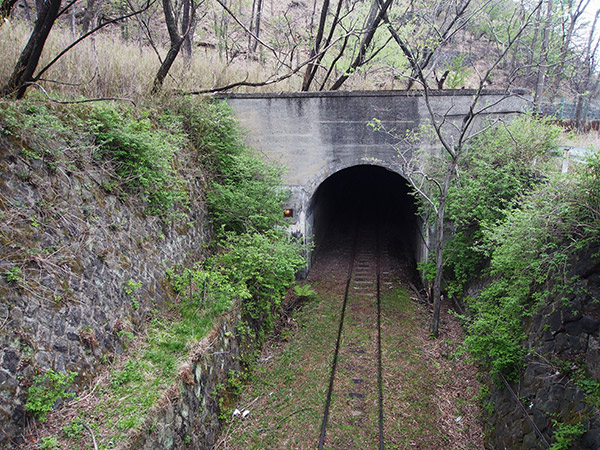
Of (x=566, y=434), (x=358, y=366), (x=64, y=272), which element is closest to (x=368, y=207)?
(x=358, y=366)

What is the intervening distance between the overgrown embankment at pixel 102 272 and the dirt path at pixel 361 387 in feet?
4.05

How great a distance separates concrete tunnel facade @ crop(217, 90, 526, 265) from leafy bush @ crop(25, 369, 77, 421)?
765cm

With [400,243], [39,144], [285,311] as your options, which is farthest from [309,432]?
[400,243]

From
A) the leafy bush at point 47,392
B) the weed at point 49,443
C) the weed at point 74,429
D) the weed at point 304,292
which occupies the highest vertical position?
the leafy bush at point 47,392

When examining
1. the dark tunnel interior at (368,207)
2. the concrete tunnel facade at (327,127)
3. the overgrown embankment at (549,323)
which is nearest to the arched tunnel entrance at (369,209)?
the dark tunnel interior at (368,207)

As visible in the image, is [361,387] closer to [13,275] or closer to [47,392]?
[47,392]

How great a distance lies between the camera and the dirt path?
6.45 meters

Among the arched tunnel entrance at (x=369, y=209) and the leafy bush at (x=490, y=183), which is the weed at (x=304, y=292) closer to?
the arched tunnel entrance at (x=369, y=209)

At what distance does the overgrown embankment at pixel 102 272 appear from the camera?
14.2 ft

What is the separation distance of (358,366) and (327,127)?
6922mm

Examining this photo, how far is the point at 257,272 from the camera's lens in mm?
8664

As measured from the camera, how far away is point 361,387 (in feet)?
25.1

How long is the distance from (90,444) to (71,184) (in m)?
3.48

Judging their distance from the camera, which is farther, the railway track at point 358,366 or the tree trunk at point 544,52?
the tree trunk at point 544,52
